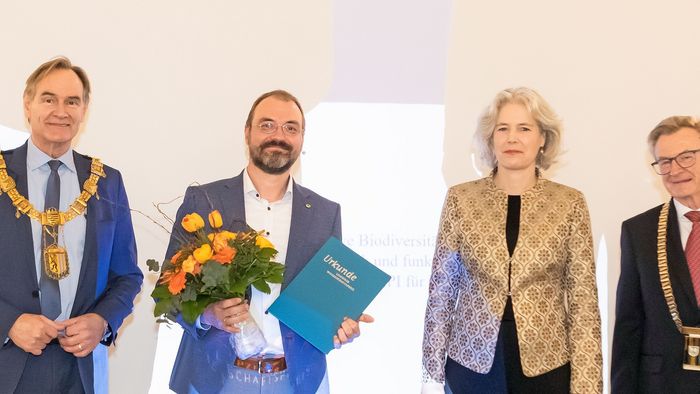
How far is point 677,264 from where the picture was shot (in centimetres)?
309

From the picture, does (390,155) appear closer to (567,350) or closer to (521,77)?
(521,77)

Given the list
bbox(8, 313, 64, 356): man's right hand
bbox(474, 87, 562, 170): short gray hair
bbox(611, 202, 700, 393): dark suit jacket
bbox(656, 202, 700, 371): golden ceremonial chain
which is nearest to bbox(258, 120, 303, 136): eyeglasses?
bbox(474, 87, 562, 170): short gray hair

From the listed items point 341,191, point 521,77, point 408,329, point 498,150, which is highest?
point 521,77

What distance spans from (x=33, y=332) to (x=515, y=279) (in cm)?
176

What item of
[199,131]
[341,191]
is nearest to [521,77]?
[341,191]

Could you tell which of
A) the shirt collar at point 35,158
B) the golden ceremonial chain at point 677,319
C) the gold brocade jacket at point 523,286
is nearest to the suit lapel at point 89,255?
the shirt collar at point 35,158

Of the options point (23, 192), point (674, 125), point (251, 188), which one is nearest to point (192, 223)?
point (251, 188)

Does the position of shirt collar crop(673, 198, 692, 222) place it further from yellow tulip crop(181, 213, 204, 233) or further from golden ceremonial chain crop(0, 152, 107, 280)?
golden ceremonial chain crop(0, 152, 107, 280)

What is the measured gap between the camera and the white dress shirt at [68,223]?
2943mm

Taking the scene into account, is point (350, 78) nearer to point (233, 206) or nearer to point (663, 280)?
point (233, 206)

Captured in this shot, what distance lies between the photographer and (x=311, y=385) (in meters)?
3.02

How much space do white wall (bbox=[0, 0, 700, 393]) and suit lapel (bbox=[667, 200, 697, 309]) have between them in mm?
1033

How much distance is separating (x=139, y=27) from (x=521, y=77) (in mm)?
2133

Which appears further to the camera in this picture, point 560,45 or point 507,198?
point 560,45
